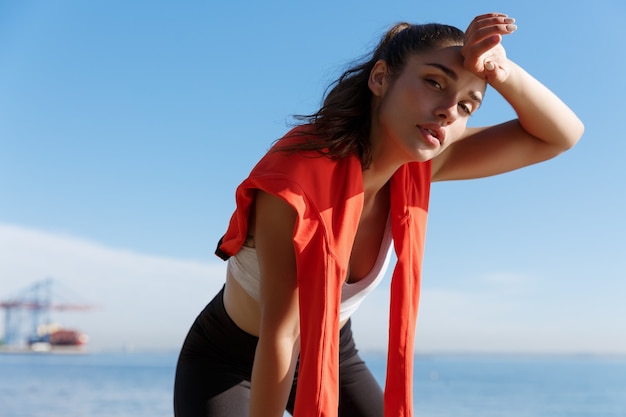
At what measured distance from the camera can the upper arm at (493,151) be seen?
2057 millimetres

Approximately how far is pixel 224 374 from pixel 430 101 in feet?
3.02

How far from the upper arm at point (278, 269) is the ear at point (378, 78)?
0.39 meters

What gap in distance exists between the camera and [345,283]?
6.17ft

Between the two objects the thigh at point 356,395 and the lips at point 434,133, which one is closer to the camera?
the lips at point 434,133

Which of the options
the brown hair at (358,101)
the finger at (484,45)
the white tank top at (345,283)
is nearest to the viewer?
the finger at (484,45)

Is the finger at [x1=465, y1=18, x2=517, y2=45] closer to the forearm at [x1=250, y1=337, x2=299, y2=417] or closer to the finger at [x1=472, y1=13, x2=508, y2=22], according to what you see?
the finger at [x1=472, y1=13, x2=508, y2=22]

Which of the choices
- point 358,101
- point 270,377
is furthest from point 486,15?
point 270,377

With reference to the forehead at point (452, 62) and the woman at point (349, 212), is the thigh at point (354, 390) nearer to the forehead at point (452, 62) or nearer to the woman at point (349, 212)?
the woman at point (349, 212)

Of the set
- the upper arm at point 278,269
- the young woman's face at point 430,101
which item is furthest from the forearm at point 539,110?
the upper arm at point 278,269

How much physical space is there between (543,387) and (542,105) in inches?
1247

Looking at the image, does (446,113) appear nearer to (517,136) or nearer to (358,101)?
(358,101)

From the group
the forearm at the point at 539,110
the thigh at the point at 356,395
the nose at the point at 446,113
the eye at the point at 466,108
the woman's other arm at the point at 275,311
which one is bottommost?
the thigh at the point at 356,395

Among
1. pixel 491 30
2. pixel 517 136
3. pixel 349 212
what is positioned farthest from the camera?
pixel 517 136

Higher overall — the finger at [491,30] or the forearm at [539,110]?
the finger at [491,30]
